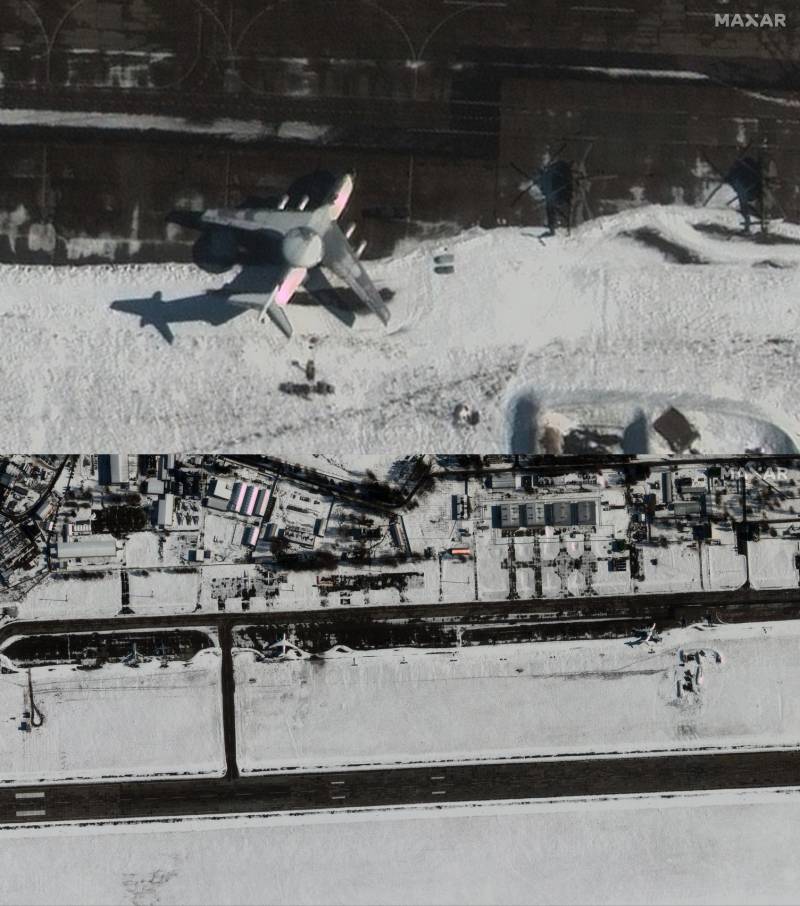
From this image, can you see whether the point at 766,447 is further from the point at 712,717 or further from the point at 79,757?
the point at 79,757

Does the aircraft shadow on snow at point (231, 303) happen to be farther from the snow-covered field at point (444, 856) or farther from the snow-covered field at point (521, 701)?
the snow-covered field at point (444, 856)

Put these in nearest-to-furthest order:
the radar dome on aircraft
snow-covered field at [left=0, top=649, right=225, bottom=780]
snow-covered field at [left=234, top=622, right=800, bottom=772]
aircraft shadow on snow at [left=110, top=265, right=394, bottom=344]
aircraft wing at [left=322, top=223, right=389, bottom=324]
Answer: the radar dome on aircraft → aircraft wing at [left=322, top=223, right=389, bottom=324] → aircraft shadow on snow at [left=110, top=265, right=394, bottom=344] → snow-covered field at [left=0, top=649, right=225, bottom=780] → snow-covered field at [left=234, top=622, right=800, bottom=772]

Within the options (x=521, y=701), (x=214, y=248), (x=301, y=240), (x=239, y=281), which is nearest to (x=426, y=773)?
(x=521, y=701)

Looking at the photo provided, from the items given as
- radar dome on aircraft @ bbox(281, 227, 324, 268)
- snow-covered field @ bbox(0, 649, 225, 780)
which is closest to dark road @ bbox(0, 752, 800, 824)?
snow-covered field @ bbox(0, 649, 225, 780)

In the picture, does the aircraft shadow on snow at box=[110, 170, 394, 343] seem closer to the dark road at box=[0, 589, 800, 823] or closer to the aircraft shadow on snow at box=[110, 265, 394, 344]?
the aircraft shadow on snow at box=[110, 265, 394, 344]

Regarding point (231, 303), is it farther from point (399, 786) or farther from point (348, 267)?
point (399, 786)
